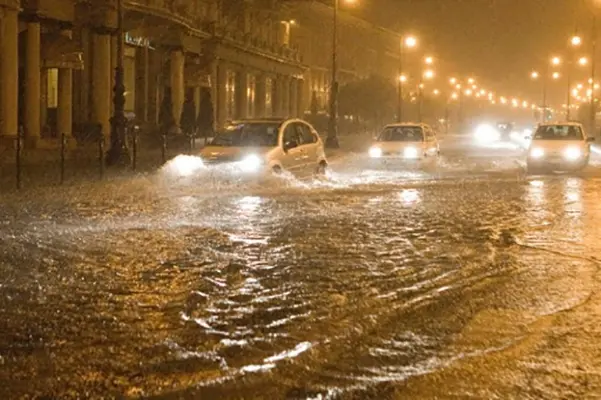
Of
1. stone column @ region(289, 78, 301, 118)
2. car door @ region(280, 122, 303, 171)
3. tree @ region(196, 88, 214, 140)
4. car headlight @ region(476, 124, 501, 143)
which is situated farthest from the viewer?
car headlight @ region(476, 124, 501, 143)

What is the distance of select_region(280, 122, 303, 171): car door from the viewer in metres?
19.8

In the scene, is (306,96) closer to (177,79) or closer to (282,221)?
(177,79)

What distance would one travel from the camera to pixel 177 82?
134 feet

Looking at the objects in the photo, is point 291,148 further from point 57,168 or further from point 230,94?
point 230,94

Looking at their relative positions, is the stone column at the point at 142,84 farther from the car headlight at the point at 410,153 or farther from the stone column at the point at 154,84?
the car headlight at the point at 410,153

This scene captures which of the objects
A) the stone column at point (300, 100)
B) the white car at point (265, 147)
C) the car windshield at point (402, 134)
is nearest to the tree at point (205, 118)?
the car windshield at point (402, 134)

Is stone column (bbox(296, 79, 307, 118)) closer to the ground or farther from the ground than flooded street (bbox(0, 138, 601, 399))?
farther from the ground

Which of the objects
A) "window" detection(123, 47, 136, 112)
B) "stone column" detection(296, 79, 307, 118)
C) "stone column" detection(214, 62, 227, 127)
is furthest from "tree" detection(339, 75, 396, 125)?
"window" detection(123, 47, 136, 112)

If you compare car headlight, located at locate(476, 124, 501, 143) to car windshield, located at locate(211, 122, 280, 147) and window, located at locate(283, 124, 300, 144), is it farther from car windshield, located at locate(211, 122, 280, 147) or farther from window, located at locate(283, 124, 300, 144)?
car windshield, located at locate(211, 122, 280, 147)

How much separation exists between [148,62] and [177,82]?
77.8 inches

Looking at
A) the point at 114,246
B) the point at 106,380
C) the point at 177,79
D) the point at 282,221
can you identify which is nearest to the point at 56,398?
the point at 106,380

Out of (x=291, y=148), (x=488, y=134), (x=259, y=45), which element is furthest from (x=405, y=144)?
(x=488, y=134)

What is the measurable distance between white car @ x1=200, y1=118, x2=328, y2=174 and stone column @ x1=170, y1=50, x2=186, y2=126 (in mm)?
19627

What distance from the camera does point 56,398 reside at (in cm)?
532
